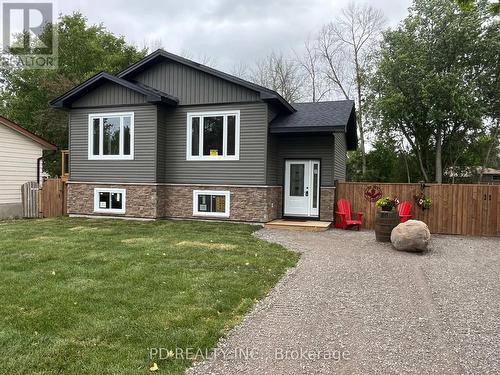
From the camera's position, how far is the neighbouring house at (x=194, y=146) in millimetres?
12703

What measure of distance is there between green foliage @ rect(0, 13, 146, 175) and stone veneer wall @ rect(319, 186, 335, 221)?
69.7 feet

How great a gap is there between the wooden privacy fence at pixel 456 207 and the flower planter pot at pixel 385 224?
282cm

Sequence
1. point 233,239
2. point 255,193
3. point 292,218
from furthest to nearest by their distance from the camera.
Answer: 1. point 292,218
2. point 255,193
3. point 233,239

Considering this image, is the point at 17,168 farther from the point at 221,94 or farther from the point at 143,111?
the point at 221,94

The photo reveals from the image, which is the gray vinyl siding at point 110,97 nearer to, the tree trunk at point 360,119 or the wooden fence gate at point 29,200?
the wooden fence gate at point 29,200

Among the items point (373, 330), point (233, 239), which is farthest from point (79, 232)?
point (373, 330)

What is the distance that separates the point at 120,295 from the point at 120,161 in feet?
30.0

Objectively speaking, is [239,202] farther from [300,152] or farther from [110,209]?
[110,209]

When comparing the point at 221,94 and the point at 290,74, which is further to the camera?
the point at 290,74

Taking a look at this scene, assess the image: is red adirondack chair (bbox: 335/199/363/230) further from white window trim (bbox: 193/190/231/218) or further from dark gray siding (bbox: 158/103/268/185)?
white window trim (bbox: 193/190/231/218)

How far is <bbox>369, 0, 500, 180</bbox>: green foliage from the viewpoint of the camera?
20078 mm

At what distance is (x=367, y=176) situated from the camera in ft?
84.1

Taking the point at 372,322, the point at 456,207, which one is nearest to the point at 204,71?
the point at 456,207

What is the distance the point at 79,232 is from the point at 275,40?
76.6 feet
